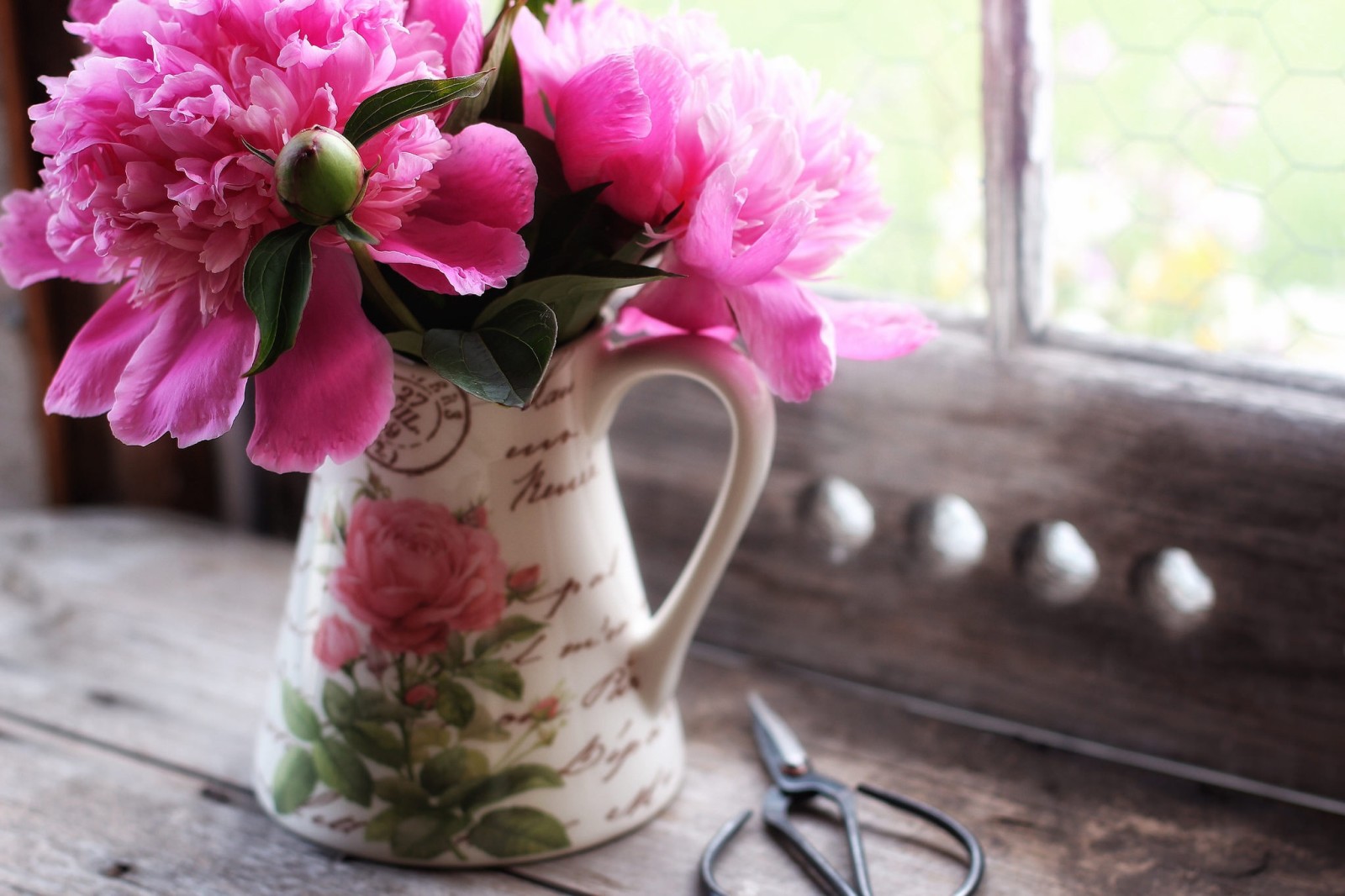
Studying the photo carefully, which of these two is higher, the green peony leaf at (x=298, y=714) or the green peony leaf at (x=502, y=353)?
the green peony leaf at (x=502, y=353)

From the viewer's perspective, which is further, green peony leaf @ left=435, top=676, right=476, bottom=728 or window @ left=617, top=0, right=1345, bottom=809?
window @ left=617, top=0, right=1345, bottom=809

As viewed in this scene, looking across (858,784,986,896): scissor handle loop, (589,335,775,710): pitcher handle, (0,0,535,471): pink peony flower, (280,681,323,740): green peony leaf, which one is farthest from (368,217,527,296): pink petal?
(858,784,986,896): scissor handle loop

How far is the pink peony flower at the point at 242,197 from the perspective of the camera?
1.20ft

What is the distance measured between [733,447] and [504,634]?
0.41 ft

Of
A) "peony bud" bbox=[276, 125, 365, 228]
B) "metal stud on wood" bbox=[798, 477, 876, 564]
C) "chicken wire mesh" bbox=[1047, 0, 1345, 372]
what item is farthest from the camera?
"metal stud on wood" bbox=[798, 477, 876, 564]

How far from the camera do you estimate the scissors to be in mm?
496

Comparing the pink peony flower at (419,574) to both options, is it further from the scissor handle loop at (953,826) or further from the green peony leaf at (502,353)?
the scissor handle loop at (953,826)

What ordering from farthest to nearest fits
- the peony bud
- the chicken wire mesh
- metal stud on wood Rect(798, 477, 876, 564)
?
metal stud on wood Rect(798, 477, 876, 564) < the chicken wire mesh < the peony bud

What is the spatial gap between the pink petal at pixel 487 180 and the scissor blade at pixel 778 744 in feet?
1.01

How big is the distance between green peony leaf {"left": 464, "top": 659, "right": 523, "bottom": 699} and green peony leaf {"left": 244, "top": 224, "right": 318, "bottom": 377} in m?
0.17

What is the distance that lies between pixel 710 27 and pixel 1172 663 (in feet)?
1.36

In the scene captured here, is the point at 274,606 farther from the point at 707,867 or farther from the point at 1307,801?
the point at 1307,801

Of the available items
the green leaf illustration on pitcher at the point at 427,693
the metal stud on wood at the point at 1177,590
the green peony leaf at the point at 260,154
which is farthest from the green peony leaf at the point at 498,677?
the metal stud on wood at the point at 1177,590

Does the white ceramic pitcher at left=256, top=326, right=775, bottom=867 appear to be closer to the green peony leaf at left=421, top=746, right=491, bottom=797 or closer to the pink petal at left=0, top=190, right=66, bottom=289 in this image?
the green peony leaf at left=421, top=746, right=491, bottom=797
